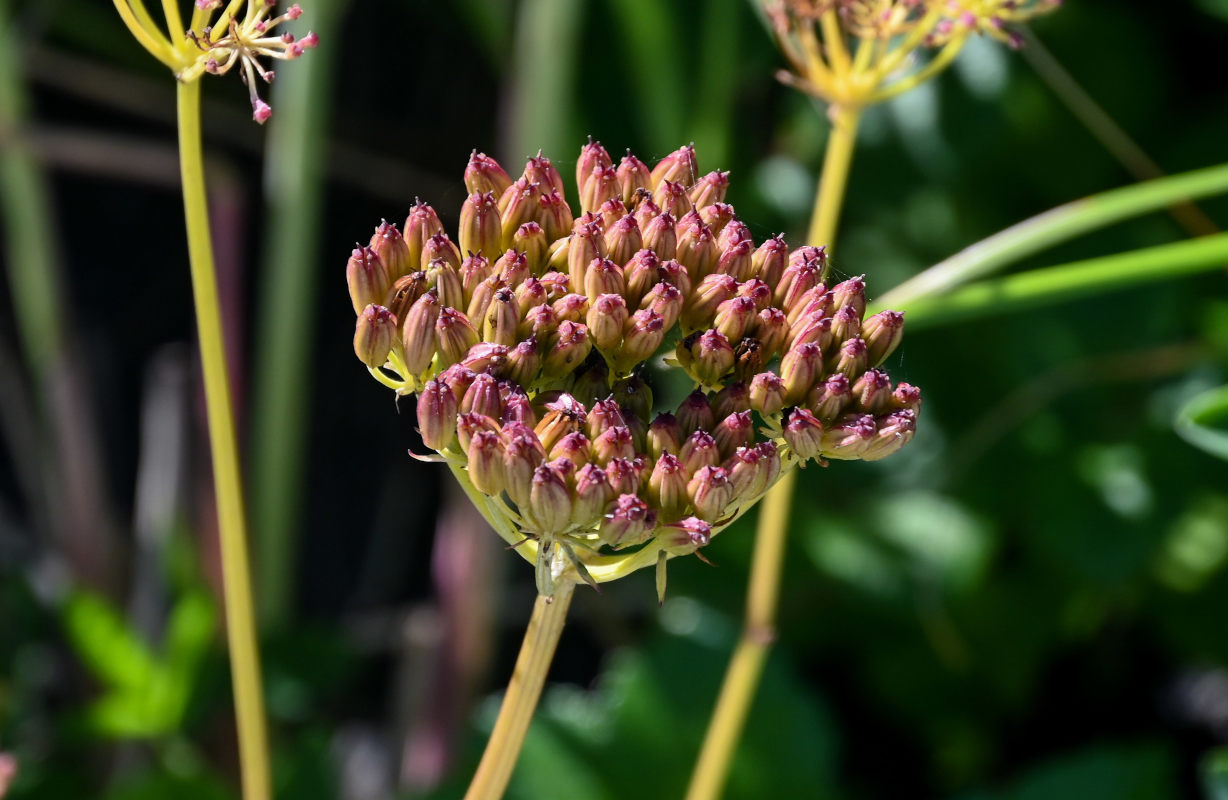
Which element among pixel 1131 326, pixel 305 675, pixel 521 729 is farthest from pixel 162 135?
pixel 521 729

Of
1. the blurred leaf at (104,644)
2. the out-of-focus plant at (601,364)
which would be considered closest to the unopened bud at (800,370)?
the out-of-focus plant at (601,364)

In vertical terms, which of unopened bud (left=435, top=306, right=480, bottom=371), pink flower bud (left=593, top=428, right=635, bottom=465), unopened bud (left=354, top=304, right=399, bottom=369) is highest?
unopened bud (left=435, top=306, right=480, bottom=371)

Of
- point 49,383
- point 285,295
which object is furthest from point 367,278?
point 49,383

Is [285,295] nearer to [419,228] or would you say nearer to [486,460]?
Result: [419,228]

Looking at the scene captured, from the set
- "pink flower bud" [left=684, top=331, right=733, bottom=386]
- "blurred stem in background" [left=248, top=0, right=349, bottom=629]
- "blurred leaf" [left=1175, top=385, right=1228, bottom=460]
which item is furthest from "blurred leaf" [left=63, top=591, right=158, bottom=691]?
"blurred leaf" [left=1175, top=385, right=1228, bottom=460]

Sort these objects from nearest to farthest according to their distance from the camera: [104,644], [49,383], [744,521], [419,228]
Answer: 1. [419,228]
2. [104,644]
3. [744,521]
4. [49,383]

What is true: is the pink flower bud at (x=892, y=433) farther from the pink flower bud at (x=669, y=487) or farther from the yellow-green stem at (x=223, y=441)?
the yellow-green stem at (x=223, y=441)

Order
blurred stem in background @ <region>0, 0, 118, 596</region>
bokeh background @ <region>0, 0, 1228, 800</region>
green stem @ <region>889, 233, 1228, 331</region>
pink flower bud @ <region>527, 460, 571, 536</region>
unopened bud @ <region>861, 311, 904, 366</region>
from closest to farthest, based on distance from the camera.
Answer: pink flower bud @ <region>527, 460, 571, 536</region> < unopened bud @ <region>861, 311, 904, 366</region> < green stem @ <region>889, 233, 1228, 331</region> < bokeh background @ <region>0, 0, 1228, 800</region> < blurred stem in background @ <region>0, 0, 118, 596</region>

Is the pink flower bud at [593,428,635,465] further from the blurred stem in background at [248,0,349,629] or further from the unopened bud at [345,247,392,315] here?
the blurred stem in background at [248,0,349,629]
